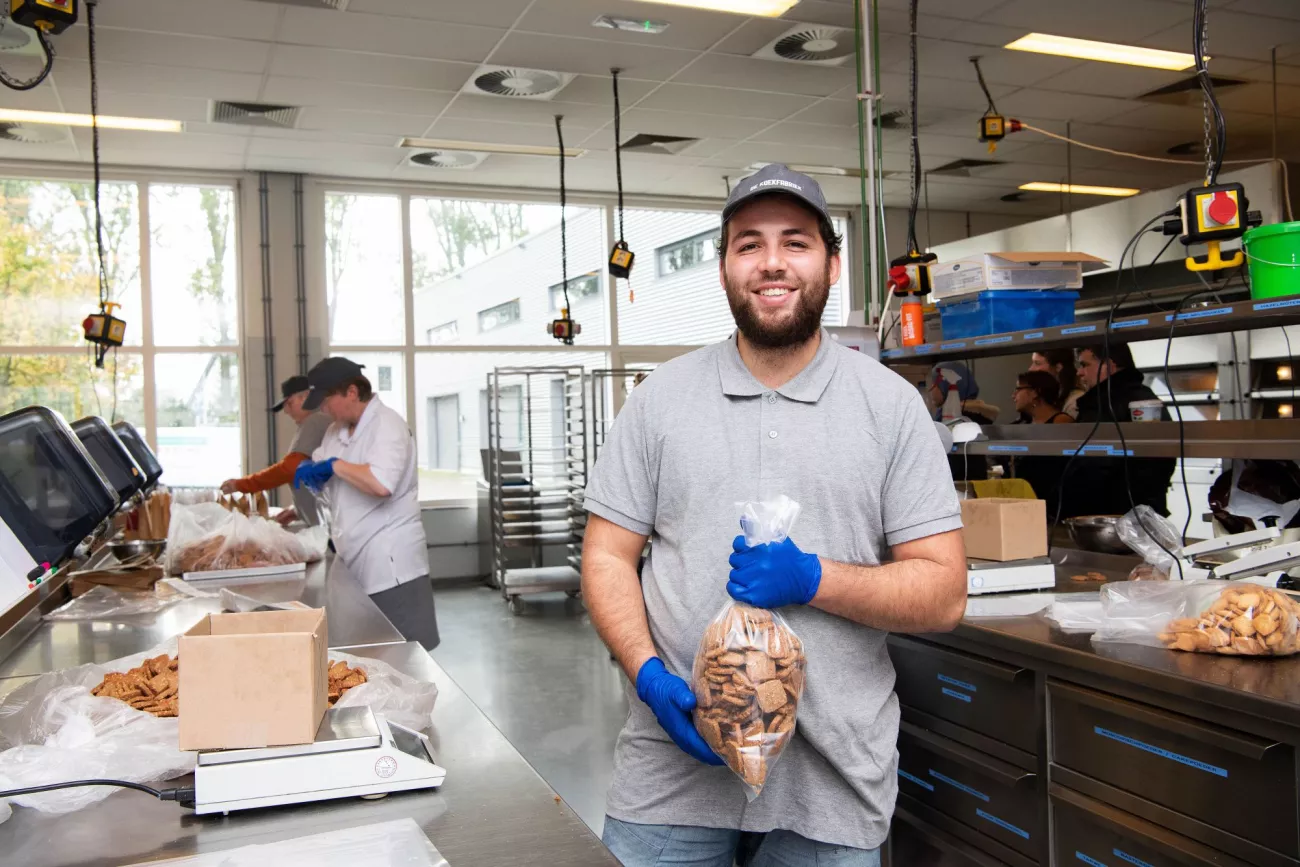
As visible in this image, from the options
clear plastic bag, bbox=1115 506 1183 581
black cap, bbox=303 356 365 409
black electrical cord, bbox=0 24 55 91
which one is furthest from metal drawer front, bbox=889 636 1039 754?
black electrical cord, bbox=0 24 55 91

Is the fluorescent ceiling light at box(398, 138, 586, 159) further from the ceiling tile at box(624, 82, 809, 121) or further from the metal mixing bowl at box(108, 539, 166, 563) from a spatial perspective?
the metal mixing bowl at box(108, 539, 166, 563)

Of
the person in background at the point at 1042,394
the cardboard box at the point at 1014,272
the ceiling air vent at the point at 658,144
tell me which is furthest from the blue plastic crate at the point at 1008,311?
the ceiling air vent at the point at 658,144

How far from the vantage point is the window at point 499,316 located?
8.91 meters

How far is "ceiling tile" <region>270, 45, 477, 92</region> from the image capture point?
545cm

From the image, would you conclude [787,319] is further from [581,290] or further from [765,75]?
[581,290]

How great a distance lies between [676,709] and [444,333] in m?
7.62

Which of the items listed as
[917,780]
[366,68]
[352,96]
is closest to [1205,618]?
[917,780]

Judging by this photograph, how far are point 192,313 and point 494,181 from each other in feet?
8.35

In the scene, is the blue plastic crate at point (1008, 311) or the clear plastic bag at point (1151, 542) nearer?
the clear plastic bag at point (1151, 542)

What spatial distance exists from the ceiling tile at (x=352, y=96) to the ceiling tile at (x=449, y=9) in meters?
1.08

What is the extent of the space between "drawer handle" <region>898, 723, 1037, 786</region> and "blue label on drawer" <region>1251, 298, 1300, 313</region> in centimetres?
115

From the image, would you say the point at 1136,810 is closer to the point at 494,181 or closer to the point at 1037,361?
the point at 1037,361

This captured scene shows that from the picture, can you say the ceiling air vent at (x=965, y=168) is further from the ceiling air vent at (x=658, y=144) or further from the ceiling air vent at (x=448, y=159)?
the ceiling air vent at (x=448, y=159)

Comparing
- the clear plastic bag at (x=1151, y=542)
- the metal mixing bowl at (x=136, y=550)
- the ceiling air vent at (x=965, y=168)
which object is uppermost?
the ceiling air vent at (x=965, y=168)
